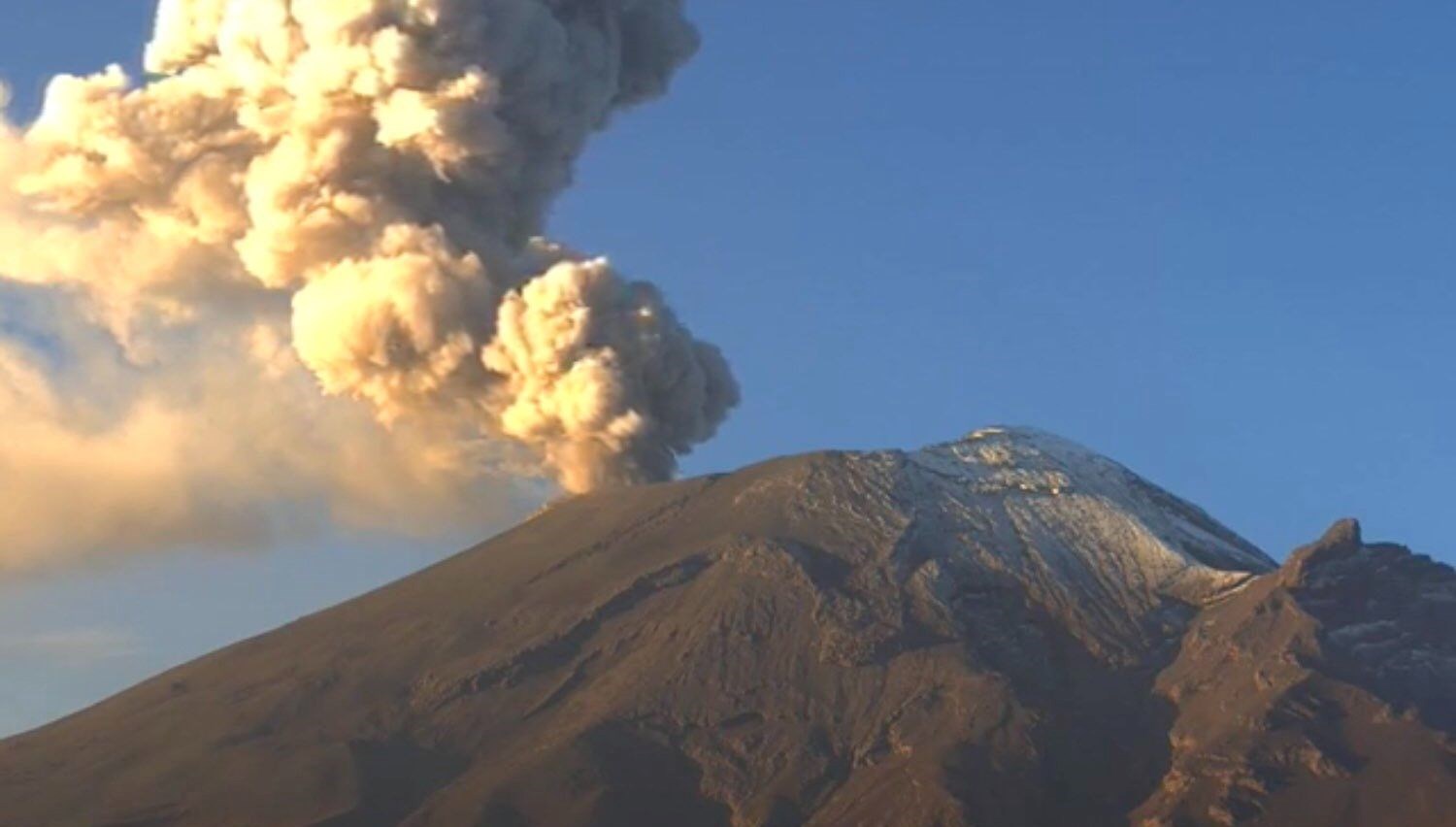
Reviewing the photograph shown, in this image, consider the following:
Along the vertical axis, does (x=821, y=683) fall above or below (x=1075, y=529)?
below

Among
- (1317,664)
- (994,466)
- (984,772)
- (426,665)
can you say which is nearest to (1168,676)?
(1317,664)

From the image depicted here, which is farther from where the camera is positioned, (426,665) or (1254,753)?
(426,665)

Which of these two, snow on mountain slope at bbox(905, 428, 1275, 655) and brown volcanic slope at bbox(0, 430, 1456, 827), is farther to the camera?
snow on mountain slope at bbox(905, 428, 1275, 655)

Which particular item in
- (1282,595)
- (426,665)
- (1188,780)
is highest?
(426,665)

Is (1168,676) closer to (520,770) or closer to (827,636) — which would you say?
(827,636)

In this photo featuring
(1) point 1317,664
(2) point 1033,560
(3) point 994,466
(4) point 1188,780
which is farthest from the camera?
(3) point 994,466

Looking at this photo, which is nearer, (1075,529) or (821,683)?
(821,683)

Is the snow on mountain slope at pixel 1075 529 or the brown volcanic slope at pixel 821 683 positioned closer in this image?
the brown volcanic slope at pixel 821 683

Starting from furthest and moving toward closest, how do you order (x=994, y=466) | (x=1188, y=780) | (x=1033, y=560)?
(x=994, y=466) → (x=1033, y=560) → (x=1188, y=780)
